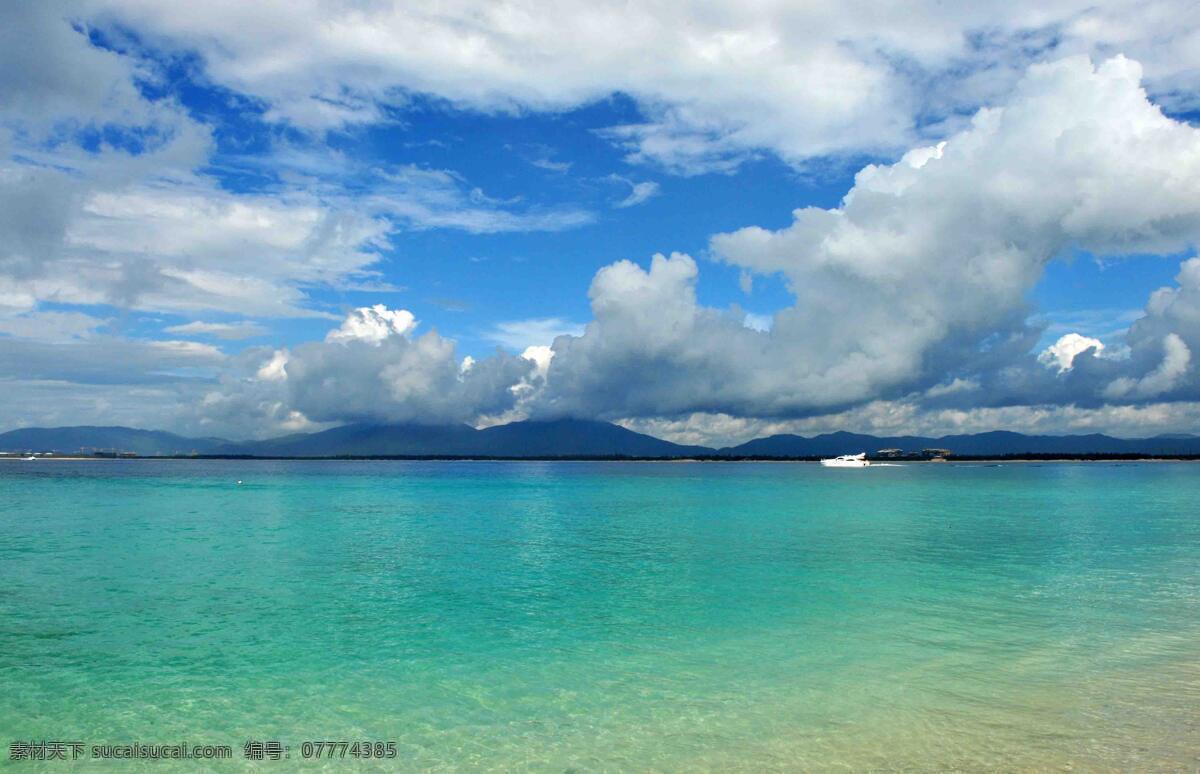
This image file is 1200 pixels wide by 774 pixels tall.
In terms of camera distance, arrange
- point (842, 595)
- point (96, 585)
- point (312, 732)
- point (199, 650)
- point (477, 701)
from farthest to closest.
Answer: point (96, 585) → point (842, 595) → point (199, 650) → point (477, 701) → point (312, 732)

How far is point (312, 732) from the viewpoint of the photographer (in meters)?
13.9

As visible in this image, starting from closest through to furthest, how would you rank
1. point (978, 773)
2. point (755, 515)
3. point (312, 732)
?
point (978, 773)
point (312, 732)
point (755, 515)

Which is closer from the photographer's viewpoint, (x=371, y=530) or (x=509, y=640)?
(x=509, y=640)

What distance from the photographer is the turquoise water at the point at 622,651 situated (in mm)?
13359

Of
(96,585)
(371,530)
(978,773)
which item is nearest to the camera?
(978,773)

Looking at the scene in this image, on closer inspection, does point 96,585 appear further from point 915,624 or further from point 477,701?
point 915,624

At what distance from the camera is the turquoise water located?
43.8 feet

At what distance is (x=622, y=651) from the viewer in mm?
19281

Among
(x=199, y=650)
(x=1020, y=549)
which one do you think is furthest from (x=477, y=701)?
(x=1020, y=549)

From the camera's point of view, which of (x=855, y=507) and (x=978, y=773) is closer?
(x=978, y=773)

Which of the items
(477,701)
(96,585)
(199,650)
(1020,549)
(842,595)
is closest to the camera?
(477,701)

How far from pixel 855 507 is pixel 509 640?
61.5 m

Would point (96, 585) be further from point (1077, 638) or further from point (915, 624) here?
point (1077, 638)

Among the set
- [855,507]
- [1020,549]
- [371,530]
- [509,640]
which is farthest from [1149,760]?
[855,507]
